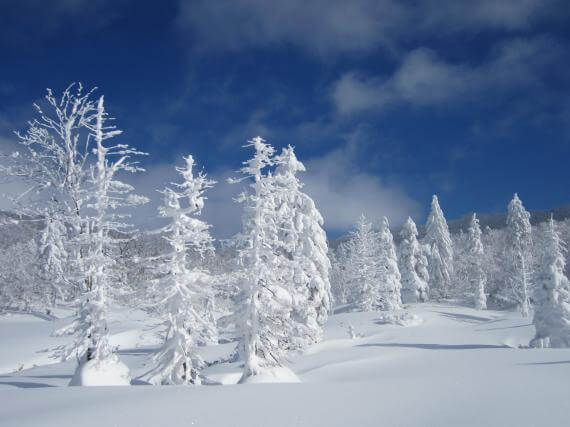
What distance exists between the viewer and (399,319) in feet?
143

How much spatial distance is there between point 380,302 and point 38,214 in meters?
50.4

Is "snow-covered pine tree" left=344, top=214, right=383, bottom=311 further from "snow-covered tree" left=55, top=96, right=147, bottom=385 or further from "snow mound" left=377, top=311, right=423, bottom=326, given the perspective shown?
"snow-covered tree" left=55, top=96, right=147, bottom=385

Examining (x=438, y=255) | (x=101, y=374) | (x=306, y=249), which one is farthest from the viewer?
(x=438, y=255)

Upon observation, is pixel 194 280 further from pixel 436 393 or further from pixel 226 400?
pixel 436 393

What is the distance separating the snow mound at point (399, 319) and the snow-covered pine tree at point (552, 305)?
1664cm

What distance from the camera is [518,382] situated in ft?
35.8

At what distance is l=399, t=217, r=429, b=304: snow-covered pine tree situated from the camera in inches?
2554

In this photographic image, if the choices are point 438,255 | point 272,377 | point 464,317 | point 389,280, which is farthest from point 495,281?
point 272,377

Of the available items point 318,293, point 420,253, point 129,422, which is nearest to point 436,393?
point 129,422

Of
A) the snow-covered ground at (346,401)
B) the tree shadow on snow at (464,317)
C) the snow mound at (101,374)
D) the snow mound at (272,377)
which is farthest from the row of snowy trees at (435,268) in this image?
the snow mound at (101,374)

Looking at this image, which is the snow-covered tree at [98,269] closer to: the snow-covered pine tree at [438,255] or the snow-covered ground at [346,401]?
the snow-covered ground at [346,401]

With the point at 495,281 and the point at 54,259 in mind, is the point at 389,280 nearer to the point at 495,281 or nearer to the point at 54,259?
the point at 495,281

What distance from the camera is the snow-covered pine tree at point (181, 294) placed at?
15.7 metres

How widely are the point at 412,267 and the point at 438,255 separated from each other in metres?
10.4
